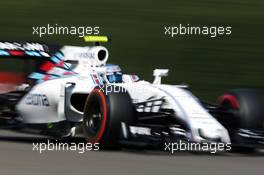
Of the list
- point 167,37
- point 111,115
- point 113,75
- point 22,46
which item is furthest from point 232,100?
point 167,37

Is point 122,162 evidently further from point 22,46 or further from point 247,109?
point 22,46

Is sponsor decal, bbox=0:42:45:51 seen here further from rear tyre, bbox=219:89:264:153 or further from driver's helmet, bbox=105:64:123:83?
rear tyre, bbox=219:89:264:153

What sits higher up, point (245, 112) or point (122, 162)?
point (245, 112)

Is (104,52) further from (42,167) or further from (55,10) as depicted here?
(55,10)

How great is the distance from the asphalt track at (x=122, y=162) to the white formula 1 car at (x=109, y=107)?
0.79ft

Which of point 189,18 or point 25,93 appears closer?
point 25,93

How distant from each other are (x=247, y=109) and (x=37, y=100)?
280 cm

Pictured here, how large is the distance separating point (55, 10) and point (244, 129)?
1218 cm

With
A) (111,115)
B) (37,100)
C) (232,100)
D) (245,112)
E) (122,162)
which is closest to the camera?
(122,162)

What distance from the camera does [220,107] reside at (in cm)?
938

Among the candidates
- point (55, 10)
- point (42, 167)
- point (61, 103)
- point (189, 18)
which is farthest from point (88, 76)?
point (55, 10)

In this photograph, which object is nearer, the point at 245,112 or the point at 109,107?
the point at 109,107

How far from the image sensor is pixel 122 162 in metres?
7.68

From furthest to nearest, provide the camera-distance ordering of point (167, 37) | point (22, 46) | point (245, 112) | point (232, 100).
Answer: point (167, 37), point (22, 46), point (232, 100), point (245, 112)
